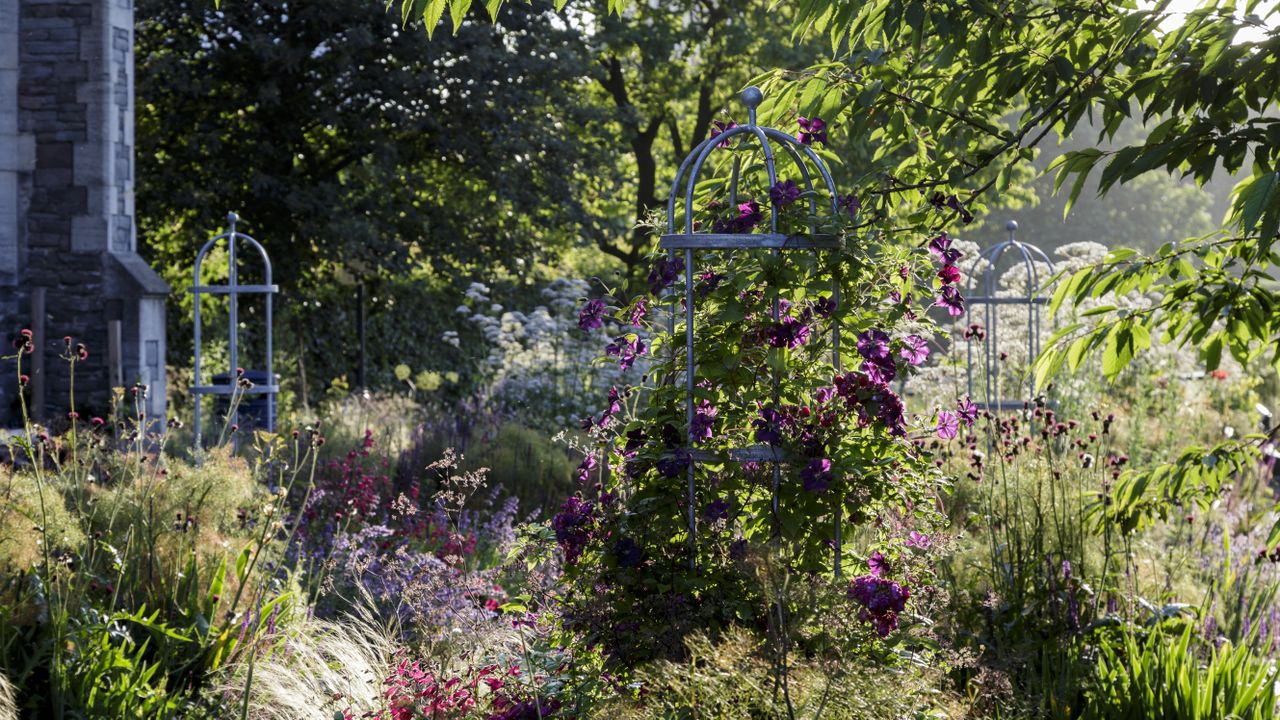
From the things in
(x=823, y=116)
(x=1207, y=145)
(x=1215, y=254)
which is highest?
(x=823, y=116)

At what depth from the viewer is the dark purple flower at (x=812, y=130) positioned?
3537 millimetres

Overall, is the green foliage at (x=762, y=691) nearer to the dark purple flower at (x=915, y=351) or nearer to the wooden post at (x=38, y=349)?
the dark purple flower at (x=915, y=351)

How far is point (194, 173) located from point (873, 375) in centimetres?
1251

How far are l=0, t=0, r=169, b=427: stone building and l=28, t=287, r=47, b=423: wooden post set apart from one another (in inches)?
2.2

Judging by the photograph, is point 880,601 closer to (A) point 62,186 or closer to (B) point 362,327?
(A) point 62,186

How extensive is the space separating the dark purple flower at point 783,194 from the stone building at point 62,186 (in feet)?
25.9

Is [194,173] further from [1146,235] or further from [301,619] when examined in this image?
[1146,235]

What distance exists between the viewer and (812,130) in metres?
3.59

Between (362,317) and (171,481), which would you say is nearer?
(171,481)

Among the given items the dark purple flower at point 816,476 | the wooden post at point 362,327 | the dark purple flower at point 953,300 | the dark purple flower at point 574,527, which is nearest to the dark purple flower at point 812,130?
the dark purple flower at point 953,300

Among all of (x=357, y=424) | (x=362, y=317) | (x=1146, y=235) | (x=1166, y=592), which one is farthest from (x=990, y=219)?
(x=1166, y=592)

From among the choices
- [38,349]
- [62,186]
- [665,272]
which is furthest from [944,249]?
[62,186]

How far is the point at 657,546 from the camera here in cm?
323

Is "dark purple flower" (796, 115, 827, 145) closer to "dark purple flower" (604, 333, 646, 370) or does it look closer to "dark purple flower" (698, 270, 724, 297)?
"dark purple flower" (698, 270, 724, 297)
